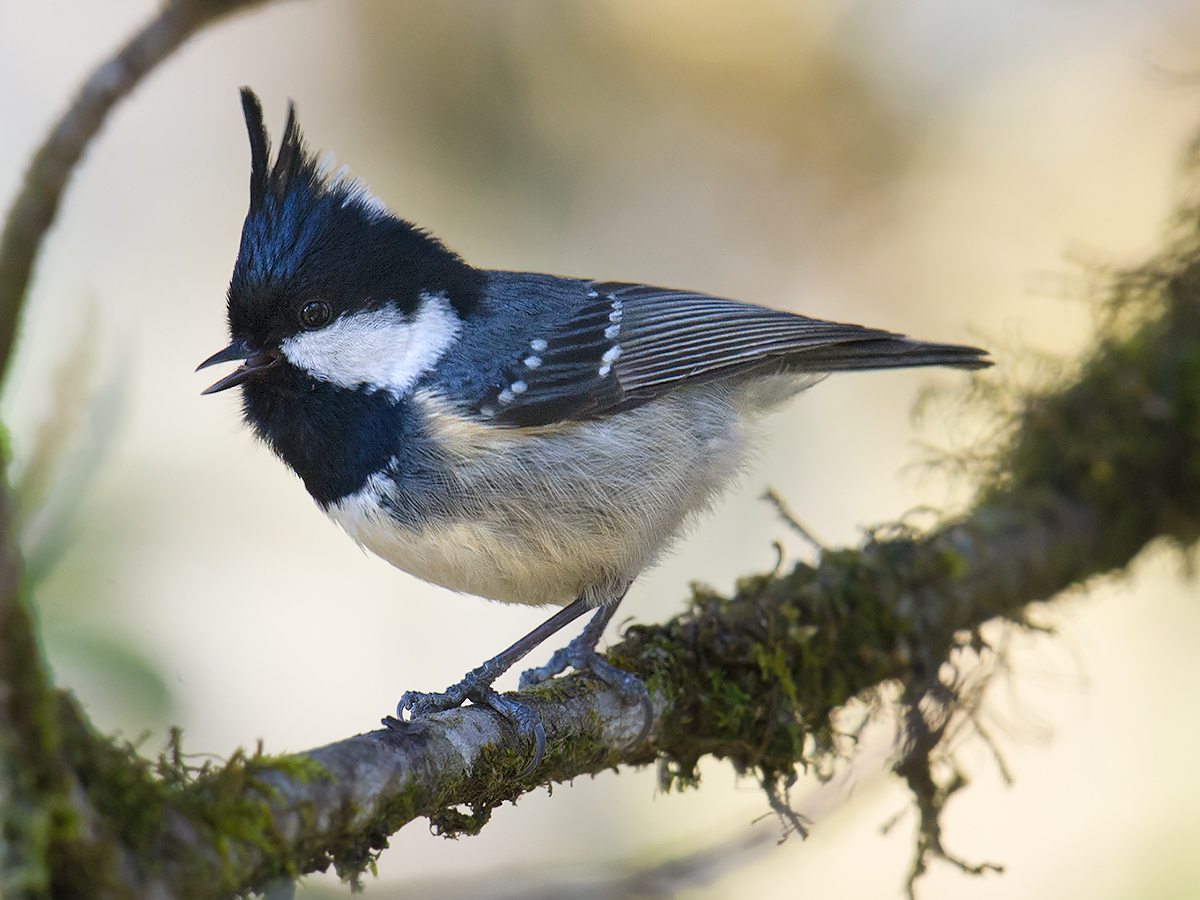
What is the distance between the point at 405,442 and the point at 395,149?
275 cm

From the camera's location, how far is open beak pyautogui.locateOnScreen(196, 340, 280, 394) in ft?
7.67

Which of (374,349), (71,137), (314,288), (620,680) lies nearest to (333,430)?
(374,349)

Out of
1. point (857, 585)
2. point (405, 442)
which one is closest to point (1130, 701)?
point (857, 585)

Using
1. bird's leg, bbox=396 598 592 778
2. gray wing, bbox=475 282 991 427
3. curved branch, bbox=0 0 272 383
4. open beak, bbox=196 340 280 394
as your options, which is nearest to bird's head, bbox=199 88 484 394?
open beak, bbox=196 340 280 394

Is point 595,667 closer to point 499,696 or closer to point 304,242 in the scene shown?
point 499,696

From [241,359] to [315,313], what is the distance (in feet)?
0.69

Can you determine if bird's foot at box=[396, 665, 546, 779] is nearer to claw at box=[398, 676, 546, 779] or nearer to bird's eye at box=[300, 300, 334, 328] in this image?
claw at box=[398, 676, 546, 779]

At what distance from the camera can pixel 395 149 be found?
15.2 feet

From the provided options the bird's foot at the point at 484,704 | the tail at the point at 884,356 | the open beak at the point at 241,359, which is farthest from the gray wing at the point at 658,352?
the bird's foot at the point at 484,704

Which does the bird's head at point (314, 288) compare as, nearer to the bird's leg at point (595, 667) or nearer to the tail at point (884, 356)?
the bird's leg at point (595, 667)

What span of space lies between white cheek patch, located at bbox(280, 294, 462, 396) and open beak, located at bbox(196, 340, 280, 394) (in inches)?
2.1

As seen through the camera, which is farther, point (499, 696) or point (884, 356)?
point (884, 356)

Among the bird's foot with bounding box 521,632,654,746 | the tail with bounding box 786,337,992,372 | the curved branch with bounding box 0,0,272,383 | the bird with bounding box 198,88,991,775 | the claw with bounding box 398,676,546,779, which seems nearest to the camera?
the curved branch with bounding box 0,0,272,383

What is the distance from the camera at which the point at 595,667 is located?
225 cm
